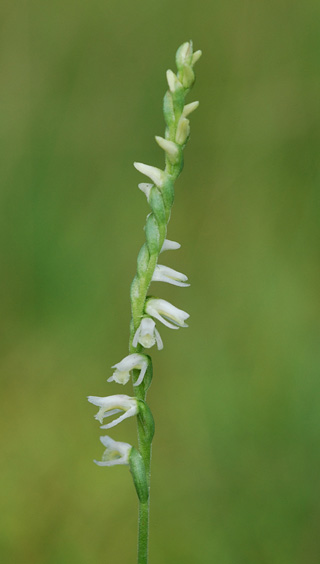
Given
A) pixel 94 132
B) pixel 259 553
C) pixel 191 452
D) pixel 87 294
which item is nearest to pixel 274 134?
pixel 94 132

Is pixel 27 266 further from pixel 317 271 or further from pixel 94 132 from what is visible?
pixel 317 271

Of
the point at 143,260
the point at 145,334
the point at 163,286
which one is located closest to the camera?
the point at 145,334

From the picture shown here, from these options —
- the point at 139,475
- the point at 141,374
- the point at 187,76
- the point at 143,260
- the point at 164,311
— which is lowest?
the point at 139,475

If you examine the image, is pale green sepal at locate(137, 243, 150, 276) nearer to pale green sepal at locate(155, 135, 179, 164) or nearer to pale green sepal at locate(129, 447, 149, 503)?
pale green sepal at locate(155, 135, 179, 164)

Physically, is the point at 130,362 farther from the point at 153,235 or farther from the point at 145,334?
the point at 153,235

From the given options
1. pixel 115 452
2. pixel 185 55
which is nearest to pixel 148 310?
pixel 115 452

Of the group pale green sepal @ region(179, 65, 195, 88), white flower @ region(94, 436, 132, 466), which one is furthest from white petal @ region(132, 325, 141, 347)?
pale green sepal @ region(179, 65, 195, 88)
